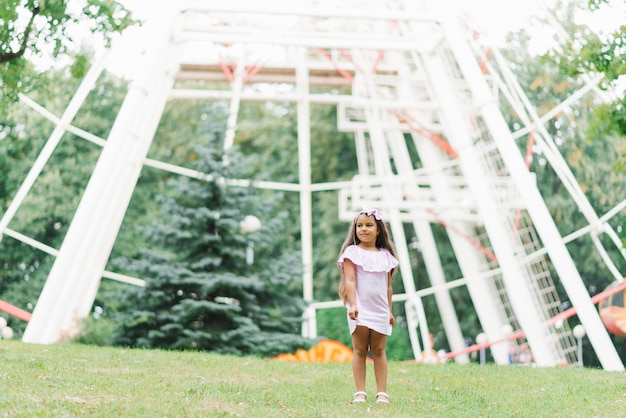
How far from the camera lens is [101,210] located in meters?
12.6

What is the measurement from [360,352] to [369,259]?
1.89ft

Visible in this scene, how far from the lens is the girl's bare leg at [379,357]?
6285 millimetres

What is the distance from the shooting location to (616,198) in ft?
79.4

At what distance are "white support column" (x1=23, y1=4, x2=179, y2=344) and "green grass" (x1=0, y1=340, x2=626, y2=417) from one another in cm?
232

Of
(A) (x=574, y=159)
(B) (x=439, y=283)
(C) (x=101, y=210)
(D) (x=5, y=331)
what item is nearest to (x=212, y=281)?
(C) (x=101, y=210)

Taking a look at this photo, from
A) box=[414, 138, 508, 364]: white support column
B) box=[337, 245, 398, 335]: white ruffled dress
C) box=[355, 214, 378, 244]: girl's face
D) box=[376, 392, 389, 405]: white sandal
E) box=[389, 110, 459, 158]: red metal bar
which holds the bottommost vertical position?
box=[376, 392, 389, 405]: white sandal

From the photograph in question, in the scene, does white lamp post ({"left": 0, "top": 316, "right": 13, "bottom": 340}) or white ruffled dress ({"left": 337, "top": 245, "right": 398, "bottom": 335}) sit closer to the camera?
white ruffled dress ({"left": 337, "top": 245, "right": 398, "bottom": 335})

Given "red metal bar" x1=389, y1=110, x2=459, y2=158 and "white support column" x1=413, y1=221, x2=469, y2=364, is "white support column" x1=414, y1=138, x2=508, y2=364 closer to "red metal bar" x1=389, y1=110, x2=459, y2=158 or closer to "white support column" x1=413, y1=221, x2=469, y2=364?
"red metal bar" x1=389, y1=110, x2=459, y2=158

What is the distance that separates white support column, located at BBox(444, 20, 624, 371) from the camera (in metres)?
11.7

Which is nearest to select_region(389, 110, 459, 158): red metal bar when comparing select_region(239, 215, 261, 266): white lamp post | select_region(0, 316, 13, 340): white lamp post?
select_region(239, 215, 261, 266): white lamp post

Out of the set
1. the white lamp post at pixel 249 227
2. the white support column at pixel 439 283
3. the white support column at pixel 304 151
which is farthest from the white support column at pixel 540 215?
the white support column at pixel 439 283

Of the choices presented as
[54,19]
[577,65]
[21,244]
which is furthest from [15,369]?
[21,244]

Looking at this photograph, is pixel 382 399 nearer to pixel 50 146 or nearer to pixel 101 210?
pixel 101 210

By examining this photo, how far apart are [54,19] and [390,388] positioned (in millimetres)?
3663
